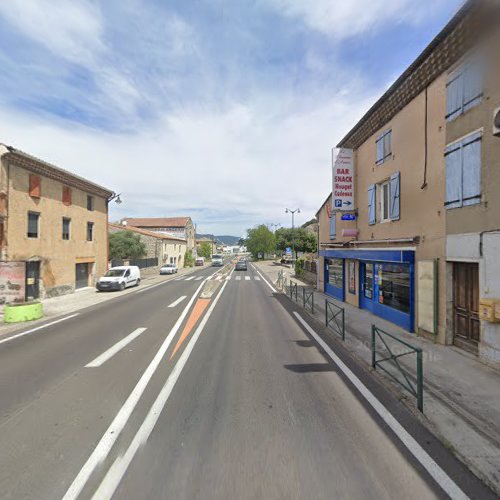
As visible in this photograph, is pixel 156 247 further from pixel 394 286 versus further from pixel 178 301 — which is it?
pixel 394 286

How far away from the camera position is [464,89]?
6.53m

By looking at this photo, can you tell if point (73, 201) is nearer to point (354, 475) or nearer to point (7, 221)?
point (7, 221)

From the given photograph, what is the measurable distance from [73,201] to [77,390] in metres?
16.9

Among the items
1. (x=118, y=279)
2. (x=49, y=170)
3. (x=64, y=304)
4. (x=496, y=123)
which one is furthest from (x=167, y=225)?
(x=496, y=123)

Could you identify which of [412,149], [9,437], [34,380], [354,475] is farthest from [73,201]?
[354,475]

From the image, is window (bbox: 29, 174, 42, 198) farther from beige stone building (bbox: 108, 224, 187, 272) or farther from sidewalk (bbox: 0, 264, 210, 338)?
beige stone building (bbox: 108, 224, 187, 272)

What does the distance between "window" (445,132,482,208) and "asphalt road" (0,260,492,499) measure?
5.21 meters

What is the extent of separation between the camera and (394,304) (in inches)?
380

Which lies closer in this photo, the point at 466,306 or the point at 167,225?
the point at 466,306

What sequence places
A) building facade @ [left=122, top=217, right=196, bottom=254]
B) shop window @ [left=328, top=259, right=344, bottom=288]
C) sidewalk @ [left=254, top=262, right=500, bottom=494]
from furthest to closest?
building facade @ [left=122, top=217, right=196, bottom=254]
shop window @ [left=328, top=259, right=344, bottom=288]
sidewalk @ [left=254, top=262, right=500, bottom=494]

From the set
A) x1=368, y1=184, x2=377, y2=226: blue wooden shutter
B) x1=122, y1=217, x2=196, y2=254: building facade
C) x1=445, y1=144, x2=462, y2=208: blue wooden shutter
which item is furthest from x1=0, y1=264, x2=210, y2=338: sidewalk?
x1=122, y1=217, x2=196, y2=254: building facade

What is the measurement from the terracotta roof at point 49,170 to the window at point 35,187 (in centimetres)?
43

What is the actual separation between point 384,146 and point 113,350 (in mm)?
11300

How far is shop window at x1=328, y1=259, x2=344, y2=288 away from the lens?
14.6 meters
